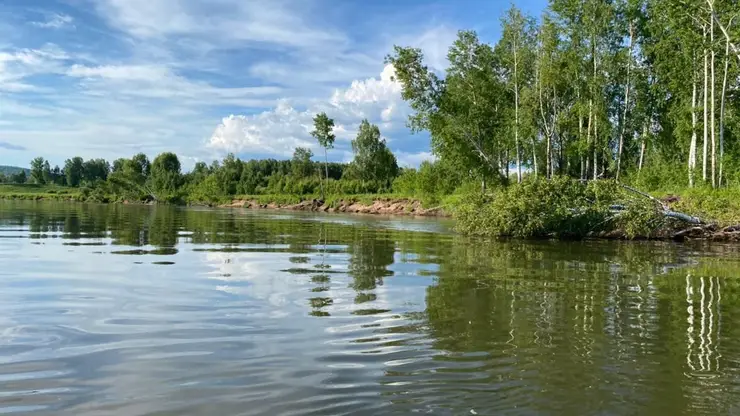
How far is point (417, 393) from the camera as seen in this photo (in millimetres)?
5125

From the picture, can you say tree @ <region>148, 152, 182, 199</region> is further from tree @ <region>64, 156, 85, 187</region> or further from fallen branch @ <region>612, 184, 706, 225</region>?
fallen branch @ <region>612, 184, 706, 225</region>

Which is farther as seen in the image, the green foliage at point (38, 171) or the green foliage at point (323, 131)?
the green foliage at point (38, 171)

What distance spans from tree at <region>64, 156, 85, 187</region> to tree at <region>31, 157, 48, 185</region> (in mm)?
6585

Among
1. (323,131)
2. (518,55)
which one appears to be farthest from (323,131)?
(518,55)

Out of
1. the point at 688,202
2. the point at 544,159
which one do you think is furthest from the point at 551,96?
the point at 688,202

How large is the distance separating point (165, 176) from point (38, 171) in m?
78.1

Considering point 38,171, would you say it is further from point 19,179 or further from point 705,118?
point 705,118

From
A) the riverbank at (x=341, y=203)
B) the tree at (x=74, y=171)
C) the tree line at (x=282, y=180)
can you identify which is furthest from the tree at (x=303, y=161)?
the tree at (x=74, y=171)

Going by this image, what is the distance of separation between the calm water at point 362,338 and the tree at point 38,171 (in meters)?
183

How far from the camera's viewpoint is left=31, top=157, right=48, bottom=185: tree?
172750 millimetres

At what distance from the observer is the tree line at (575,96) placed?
39125 mm

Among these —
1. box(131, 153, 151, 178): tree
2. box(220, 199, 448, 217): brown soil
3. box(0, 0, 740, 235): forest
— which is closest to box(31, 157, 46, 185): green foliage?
box(131, 153, 151, 178): tree

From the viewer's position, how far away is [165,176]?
12256 cm

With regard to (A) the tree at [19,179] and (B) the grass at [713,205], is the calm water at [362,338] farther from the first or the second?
(A) the tree at [19,179]
